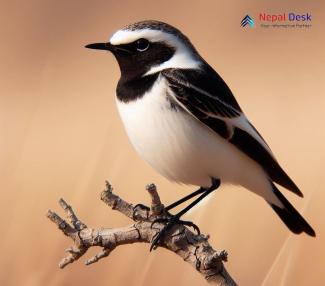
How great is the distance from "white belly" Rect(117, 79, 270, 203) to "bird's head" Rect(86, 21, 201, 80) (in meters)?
0.13

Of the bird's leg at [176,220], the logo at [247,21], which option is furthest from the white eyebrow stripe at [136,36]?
the logo at [247,21]

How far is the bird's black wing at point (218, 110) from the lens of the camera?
9.92ft

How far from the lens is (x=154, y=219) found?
108 inches

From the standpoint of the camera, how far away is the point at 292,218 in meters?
3.37

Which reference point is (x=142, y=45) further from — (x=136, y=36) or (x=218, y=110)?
(x=218, y=110)

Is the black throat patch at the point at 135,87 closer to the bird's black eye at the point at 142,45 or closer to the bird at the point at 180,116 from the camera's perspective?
the bird at the point at 180,116

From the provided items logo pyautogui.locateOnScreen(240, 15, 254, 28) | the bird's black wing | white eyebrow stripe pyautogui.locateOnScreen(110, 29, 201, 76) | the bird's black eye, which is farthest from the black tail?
logo pyautogui.locateOnScreen(240, 15, 254, 28)

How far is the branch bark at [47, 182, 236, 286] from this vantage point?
2.53m

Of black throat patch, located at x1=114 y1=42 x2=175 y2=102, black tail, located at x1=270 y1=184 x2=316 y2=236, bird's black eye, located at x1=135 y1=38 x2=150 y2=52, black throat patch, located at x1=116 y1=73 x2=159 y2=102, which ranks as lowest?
black tail, located at x1=270 y1=184 x2=316 y2=236

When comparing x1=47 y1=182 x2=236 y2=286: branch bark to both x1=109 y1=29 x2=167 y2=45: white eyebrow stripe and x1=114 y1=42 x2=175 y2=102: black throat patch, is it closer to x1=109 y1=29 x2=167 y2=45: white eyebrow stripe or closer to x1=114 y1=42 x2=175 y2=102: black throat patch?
x1=114 y1=42 x2=175 y2=102: black throat patch

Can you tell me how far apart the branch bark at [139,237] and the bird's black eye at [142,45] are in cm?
66

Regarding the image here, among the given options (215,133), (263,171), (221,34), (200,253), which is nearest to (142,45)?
(215,133)

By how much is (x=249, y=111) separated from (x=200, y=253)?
6.68ft

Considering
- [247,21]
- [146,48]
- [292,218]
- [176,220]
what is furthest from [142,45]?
[247,21]
